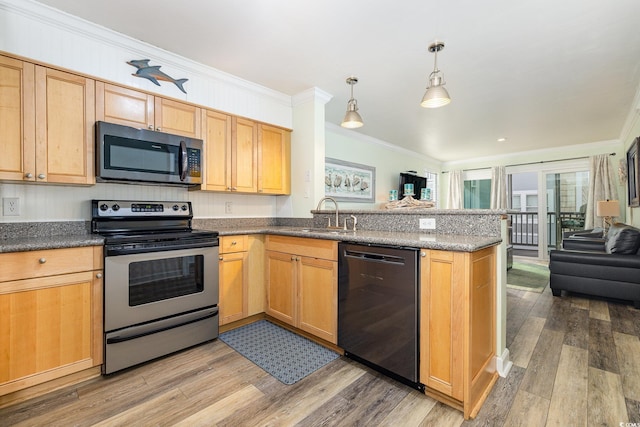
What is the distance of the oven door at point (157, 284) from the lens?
200cm

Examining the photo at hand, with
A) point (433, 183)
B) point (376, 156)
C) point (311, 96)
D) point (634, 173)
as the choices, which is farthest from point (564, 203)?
point (311, 96)

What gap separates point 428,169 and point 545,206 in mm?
2560

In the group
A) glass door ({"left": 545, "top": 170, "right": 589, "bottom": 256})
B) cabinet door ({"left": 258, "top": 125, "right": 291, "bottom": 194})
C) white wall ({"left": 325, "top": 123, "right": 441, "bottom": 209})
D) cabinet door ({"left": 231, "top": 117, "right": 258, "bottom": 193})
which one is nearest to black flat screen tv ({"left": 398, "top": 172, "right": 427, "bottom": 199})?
white wall ({"left": 325, "top": 123, "right": 441, "bottom": 209})

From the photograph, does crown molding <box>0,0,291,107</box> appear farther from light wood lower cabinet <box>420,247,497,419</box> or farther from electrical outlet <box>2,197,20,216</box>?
light wood lower cabinet <box>420,247,497,419</box>

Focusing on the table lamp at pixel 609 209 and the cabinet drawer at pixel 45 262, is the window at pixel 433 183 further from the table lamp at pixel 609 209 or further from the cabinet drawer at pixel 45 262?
the cabinet drawer at pixel 45 262

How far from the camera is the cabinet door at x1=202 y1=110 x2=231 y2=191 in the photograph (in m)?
2.84

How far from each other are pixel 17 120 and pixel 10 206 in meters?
0.60

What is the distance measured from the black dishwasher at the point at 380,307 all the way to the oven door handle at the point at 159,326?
1.11m

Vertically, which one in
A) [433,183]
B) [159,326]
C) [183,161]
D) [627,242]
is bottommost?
[159,326]

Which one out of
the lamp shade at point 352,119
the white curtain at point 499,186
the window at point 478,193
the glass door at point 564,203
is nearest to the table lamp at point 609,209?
the glass door at point 564,203

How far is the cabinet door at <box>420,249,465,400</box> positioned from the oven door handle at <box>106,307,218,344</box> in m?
1.68

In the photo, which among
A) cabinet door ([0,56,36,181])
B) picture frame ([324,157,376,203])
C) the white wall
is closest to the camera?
cabinet door ([0,56,36,181])

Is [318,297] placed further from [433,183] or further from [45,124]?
[433,183]

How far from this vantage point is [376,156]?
5.83m
